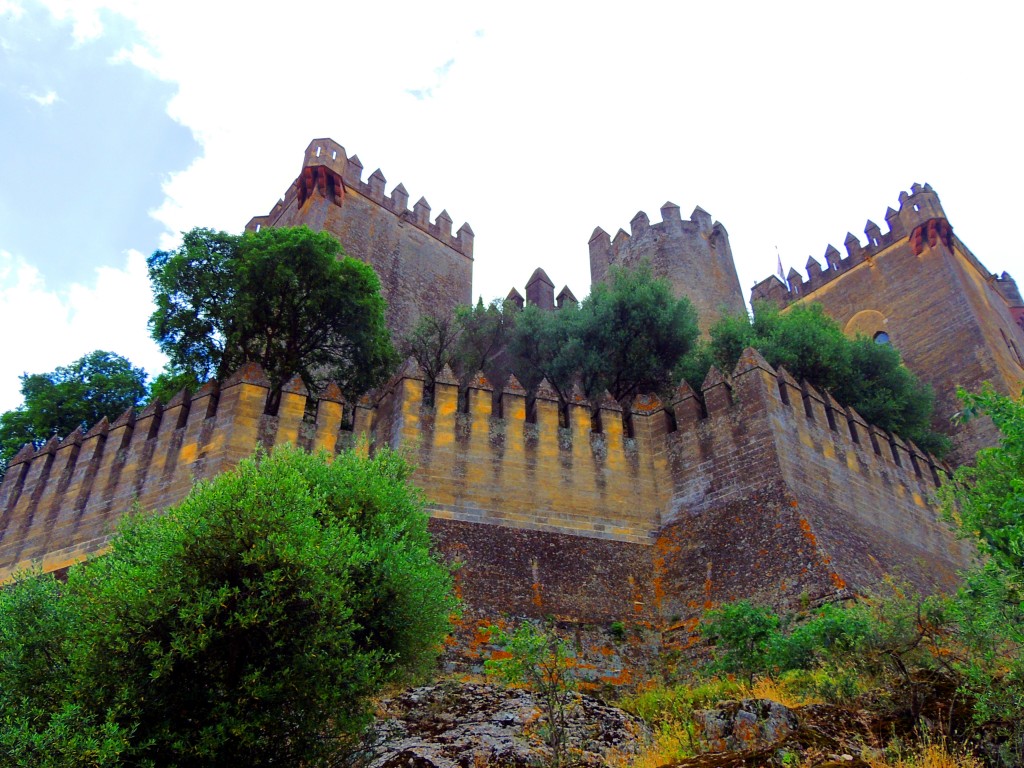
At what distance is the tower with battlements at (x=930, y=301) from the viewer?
27.8 metres

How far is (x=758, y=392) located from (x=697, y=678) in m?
5.88

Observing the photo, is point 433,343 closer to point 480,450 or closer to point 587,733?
point 480,450

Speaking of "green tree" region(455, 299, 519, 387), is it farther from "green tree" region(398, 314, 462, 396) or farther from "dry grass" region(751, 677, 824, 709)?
"dry grass" region(751, 677, 824, 709)

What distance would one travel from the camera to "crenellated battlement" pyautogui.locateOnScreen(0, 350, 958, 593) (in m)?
16.2

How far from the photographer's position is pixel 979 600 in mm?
10289

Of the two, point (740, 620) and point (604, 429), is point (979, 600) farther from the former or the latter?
point (604, 429)

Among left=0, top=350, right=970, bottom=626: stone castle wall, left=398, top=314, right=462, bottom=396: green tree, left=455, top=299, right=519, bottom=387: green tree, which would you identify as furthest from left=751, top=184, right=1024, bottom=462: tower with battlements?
left=398, top=314, right=462, bottom=396: green tree

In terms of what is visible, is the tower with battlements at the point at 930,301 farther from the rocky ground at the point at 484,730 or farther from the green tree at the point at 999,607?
the rocky ground at the point at 484,730

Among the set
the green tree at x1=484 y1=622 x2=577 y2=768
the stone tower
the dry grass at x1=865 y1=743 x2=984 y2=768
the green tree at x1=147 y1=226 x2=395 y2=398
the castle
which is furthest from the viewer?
the stone tower

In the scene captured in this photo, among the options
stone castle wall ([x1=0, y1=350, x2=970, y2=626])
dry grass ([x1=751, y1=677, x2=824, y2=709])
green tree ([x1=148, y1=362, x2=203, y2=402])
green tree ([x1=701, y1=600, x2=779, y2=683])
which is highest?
green tree ([x1=148, y1=362, x2=203, y2=402])

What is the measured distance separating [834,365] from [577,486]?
28.5ft

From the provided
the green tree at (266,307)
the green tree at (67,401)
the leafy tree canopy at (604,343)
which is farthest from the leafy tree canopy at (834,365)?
the green tree at (67,401)

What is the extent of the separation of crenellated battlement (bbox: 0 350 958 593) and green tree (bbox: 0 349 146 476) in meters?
4.18

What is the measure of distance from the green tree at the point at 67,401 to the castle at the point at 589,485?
4121 millimetres
